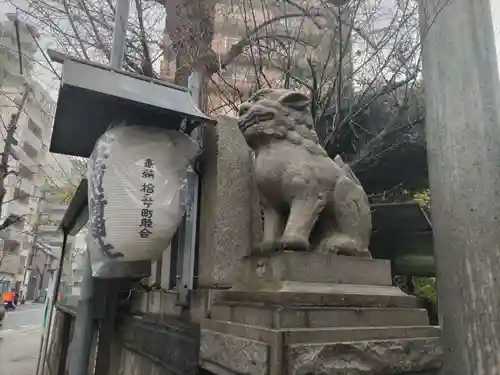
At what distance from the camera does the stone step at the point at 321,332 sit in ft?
6.75

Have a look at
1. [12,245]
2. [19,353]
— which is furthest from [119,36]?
[12,245]

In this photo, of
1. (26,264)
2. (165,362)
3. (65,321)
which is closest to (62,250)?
(65,321)

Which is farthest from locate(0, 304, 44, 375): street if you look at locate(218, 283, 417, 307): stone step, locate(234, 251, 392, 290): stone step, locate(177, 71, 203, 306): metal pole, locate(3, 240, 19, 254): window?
locate(3, 240, 19, 254): window

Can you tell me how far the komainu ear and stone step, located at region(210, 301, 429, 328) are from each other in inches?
56.6

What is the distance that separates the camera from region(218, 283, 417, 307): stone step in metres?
2.28

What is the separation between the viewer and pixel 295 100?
9.84ft

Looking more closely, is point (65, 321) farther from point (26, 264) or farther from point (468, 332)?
point (26, 264)

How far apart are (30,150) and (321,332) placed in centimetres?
4090

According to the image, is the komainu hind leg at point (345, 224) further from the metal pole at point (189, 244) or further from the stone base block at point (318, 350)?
the metal pole at point (189, 244)

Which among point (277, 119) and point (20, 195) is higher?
point (20, 195)

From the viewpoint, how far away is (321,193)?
2771mm

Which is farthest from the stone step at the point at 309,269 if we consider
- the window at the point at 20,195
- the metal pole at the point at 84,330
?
the window at the point at 20,195

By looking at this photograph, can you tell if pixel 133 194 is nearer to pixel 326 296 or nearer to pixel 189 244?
pixel 189 244

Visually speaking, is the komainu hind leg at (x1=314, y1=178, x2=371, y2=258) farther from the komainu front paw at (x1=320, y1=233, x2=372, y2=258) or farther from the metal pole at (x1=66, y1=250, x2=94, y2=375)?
the metal pole at (x1=66, y1=250, x2=94, y2=375)
